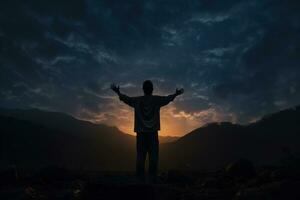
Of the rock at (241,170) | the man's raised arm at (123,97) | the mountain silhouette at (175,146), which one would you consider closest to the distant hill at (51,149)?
the mountain silhouette at (175,146)

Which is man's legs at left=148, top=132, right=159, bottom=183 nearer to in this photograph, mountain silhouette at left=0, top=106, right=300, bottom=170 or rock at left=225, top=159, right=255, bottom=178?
Answer: rock at left=225, top=159, right=255, bottom=178

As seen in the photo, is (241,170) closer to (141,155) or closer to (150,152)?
(150,152)

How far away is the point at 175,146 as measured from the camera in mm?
81500

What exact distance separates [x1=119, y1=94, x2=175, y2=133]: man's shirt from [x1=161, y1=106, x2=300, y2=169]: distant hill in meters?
60.3

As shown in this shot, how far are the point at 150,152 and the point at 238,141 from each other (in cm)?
8098

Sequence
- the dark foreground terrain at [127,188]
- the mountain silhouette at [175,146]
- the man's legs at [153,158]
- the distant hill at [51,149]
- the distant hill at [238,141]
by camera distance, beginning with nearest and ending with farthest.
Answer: the dark foreground terrain at [127,188], the man's legs at [153,158], the distant hill at [51,149], the mountain silhouette at [175,146], the distant hill at [238,141]

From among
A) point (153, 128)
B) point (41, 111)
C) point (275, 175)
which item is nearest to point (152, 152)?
point (153, 128)

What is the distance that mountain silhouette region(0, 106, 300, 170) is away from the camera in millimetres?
61781

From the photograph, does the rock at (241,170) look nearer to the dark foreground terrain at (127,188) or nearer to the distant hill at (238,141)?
the dark foreground terrain at (127,188)

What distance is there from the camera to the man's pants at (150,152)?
29.8ft

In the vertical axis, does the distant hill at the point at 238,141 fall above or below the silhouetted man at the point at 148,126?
above

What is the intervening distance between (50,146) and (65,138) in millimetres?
9963

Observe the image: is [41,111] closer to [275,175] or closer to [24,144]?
[24,144]

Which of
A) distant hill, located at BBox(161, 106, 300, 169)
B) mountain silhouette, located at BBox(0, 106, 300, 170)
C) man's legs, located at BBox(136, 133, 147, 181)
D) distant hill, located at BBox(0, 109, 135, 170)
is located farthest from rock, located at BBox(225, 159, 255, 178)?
distant hill, located at BBox(161, 106, 300, 169)
